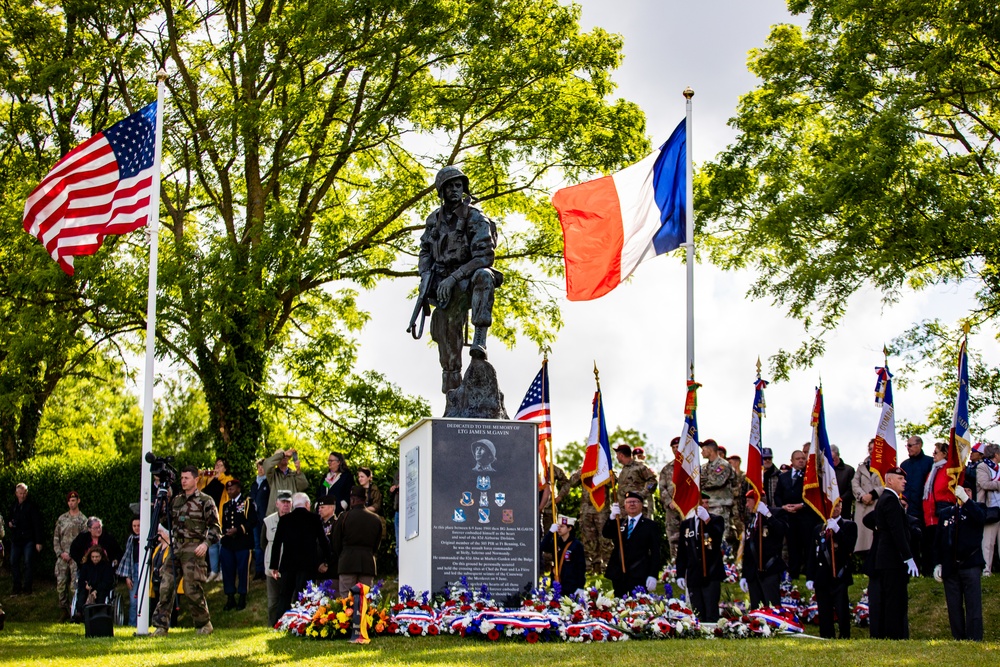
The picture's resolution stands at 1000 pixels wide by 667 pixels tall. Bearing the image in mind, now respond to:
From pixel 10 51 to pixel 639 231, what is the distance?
1577 cm

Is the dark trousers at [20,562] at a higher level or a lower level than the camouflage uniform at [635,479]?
lower

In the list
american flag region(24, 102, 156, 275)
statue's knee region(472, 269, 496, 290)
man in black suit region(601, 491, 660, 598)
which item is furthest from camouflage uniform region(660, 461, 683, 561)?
american flag region(24, 102, 156, 275)

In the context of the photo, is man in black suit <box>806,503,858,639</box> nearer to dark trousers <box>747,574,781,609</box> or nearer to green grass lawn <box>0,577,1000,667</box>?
green grass lawn <box>0,577,1000,667</box>

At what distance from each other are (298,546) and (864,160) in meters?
12.7

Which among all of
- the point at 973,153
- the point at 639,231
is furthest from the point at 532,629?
the point at 973,153

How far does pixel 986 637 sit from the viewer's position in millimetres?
15820

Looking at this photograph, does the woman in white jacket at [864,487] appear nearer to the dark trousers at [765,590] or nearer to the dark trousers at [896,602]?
the dark trousers at [765,590]

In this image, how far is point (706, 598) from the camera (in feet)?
52.2

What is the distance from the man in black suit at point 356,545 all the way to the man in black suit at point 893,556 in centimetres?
562

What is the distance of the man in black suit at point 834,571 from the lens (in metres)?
15.2

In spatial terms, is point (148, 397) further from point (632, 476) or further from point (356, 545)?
point (632, 476)

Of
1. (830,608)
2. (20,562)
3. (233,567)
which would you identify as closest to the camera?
(830,608)

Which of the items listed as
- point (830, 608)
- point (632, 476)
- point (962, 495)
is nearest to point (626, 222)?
point (632, 476)

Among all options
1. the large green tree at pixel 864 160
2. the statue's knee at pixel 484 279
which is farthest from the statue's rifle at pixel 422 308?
the large green tree at pixel 864 160
